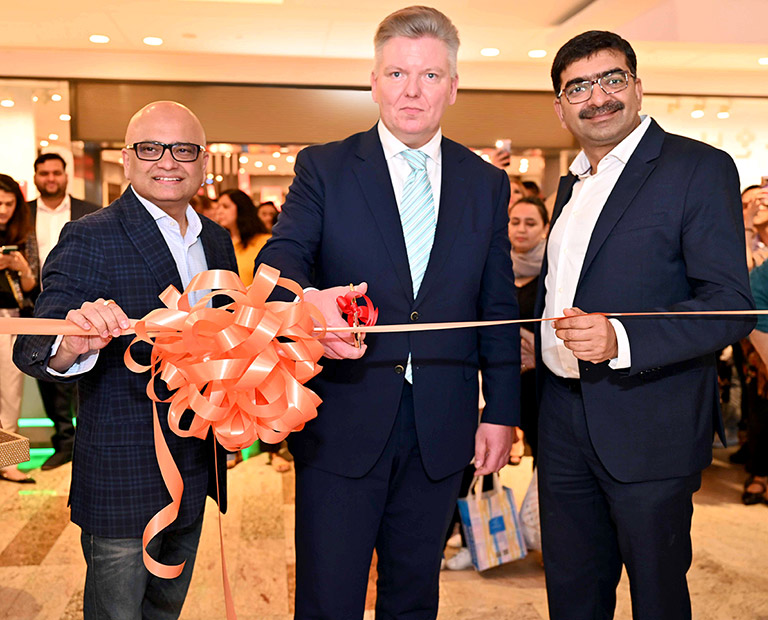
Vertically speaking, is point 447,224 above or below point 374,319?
above

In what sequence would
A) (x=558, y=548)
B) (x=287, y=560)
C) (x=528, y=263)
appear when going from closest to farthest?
(x=558, y=548) → (x=287, y=560) → (x=528, y=263)

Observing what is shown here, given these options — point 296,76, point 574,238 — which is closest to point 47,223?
point 296,76

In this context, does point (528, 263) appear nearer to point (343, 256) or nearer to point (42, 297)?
point (343, 256)

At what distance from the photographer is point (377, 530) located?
2.11 m

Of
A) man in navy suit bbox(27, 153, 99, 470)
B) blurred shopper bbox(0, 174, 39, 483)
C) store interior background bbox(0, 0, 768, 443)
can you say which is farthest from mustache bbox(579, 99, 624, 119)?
A: man in navy suit bbox(27, 153, 99, 470)

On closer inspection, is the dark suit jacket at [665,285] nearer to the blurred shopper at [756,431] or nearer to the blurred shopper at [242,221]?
the blurred shopper at [756,431]

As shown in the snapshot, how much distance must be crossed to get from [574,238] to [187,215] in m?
1.14

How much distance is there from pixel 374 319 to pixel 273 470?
3.92 metres

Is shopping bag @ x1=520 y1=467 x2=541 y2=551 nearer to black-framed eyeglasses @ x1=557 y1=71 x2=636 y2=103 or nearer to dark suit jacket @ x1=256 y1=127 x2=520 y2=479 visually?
dark suit jacket @ x1=256 y1=127 x2=520 y2=479

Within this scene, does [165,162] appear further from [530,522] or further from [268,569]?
[530,522]

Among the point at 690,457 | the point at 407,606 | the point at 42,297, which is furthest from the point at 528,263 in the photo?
the point at 42,297

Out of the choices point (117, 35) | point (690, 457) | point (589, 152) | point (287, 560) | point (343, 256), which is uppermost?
point (117, 35)

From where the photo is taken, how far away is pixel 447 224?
2107 mm

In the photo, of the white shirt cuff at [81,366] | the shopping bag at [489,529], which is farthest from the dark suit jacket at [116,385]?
the shopping bag at [489,529]
